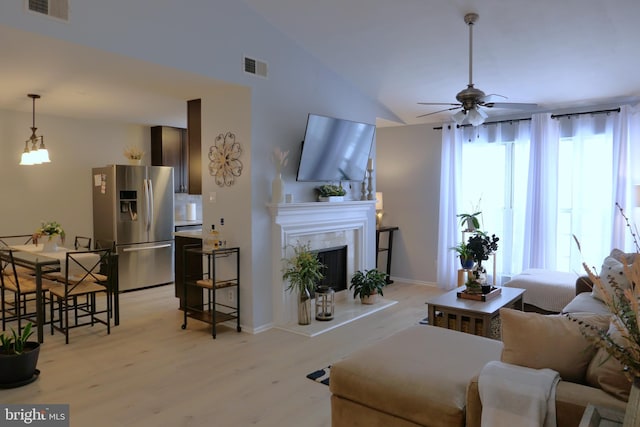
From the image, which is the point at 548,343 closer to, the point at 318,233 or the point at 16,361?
the point at 16,361

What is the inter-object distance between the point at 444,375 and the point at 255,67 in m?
3.46

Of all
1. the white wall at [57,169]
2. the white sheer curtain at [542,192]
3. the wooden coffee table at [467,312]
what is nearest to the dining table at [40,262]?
the white wall at [57,169]

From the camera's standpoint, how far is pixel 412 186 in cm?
707

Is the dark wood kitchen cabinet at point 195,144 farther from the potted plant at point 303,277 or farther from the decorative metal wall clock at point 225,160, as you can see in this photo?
the potted plant at point 303,277

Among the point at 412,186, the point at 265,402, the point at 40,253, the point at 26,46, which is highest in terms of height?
the point at 26,46

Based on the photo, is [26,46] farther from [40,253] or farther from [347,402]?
[347,402]

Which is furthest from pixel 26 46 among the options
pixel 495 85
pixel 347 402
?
pixel 495 85

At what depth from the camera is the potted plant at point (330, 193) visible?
534cm

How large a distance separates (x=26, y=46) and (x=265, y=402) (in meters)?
3.08

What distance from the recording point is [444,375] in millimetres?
2266

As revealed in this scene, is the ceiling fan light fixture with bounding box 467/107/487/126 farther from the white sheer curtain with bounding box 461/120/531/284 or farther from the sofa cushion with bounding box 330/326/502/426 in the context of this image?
the white sheer curtain with bounding box 461/120/531/284

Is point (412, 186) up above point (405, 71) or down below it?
below

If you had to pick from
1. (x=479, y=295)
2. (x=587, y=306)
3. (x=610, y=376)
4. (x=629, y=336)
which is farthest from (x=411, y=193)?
(x=629, y=336)

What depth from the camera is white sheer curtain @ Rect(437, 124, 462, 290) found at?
6.50 meters
